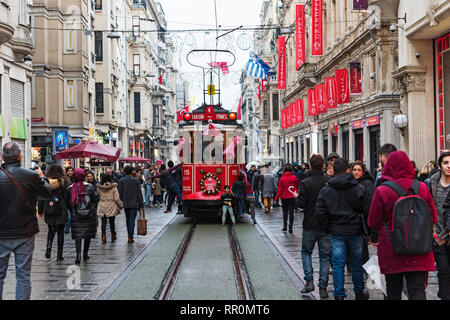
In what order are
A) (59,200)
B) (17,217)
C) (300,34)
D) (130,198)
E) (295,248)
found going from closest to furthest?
(17,217) → (59,200) → (295,248) → (130,198) → (300,34)

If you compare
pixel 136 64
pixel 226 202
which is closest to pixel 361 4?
pixel 226 202

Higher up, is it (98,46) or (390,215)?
(98,46)

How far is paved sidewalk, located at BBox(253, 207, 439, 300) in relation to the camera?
763 centimetres

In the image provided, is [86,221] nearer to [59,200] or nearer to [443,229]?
[59,200]

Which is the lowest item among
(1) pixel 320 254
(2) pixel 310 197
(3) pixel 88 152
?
(1) pixel 320 254

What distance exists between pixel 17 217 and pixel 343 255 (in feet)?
12.6

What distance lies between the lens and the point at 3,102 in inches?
809

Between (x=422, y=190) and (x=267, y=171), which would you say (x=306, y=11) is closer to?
(x=267, y=171)

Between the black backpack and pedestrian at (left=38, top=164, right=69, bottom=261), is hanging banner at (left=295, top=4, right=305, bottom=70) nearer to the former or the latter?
pedestrian at (left=38, top=164, right=69, bottom=261)

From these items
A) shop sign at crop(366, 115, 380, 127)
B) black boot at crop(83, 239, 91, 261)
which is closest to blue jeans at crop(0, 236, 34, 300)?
black boot at crop(83, 239, 91, 261)

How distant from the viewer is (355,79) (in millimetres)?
25625

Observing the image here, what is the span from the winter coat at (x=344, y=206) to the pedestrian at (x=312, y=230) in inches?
22.8

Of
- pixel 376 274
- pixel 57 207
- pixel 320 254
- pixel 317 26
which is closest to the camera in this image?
pixel 376 274

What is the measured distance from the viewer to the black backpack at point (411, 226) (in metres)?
5.21
